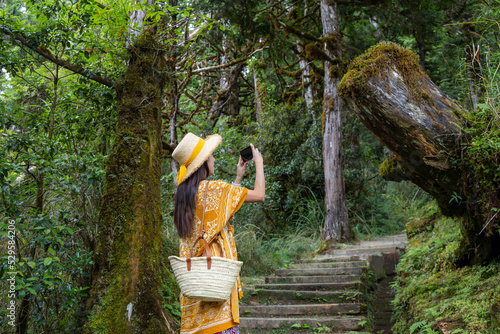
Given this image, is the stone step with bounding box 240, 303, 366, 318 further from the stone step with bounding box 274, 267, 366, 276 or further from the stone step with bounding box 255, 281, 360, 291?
the stone step with bounding box 274, 267, 366, 276

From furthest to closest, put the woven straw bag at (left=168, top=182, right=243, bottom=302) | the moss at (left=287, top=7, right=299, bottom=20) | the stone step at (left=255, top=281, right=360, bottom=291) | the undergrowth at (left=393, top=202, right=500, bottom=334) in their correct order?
the moss at (left=287, top=7, right=299, bottom=20) → the stone step at (left=255, top=281, right=360, bottom=291) → the undergrowth at (left=393, top=202, right=500, bottom=334) → the woven straw bag at (left=168, top=182, right=243, bottom=302)

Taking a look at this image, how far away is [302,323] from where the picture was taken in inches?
193

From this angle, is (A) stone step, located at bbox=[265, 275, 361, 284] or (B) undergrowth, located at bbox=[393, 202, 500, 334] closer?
(B) undergrowth, located at bbox=[393, 202, 500, 334]

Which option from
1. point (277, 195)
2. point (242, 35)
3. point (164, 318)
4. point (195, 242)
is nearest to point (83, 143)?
point (164, 318)

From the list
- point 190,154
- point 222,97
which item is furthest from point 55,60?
point 222,97

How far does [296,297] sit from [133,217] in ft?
9.87

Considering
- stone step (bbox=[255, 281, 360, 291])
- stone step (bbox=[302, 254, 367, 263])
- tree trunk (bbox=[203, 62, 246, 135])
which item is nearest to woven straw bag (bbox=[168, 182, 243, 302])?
stone step (bbox=[255, 281, 360, 291])

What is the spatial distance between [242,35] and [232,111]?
22.9 ft

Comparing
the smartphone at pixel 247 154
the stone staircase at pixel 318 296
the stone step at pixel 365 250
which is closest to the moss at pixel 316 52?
the stone step at pixel 365 250

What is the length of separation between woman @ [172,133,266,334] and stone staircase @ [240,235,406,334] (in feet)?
8.57

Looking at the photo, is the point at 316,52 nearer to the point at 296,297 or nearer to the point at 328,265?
the point at 328,265

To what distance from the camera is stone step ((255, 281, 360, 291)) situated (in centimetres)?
578

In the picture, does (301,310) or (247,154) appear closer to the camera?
(247,154)

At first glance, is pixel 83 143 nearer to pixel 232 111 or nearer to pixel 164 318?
pixel 164 318
